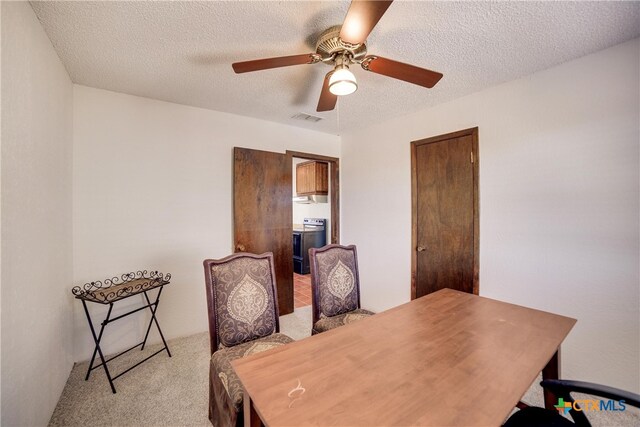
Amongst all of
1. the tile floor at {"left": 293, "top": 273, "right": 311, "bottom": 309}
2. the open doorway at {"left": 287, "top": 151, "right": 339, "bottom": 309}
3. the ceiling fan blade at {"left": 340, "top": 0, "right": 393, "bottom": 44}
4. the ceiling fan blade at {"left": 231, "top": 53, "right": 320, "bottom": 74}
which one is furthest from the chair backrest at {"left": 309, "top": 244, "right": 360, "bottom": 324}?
the open doorway at {"left": 287, "top": 151, "right": 339, "bottom": 309}

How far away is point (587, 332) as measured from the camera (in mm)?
1954

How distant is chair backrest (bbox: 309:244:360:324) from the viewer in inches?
80.8

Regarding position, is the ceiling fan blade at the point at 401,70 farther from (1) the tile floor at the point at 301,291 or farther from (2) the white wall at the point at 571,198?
(1) the tile floor at the point at 301,291

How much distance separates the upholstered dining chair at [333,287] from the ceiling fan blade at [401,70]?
131 centimetres

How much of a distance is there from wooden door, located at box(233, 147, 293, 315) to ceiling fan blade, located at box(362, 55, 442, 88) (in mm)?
1892

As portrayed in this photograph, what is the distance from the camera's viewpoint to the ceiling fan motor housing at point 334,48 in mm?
1558

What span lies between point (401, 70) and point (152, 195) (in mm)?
2498

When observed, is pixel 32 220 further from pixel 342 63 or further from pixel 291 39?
pixel 342 63

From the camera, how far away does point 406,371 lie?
1026mm

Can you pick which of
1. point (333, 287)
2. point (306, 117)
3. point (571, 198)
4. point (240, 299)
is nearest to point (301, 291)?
point (333, 287)

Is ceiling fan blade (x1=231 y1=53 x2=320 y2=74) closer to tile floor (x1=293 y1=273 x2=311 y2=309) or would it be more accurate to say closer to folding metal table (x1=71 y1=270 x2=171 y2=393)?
folding metal table (x1=71 y1=270 x2=171 y2=393)

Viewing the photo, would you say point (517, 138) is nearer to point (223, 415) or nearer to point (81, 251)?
point (223, 415)

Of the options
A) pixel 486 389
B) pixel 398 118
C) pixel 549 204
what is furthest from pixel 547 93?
pixel 486 389

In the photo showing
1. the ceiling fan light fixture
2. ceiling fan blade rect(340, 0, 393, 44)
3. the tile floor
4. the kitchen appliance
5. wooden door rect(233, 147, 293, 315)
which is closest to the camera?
ceiling fan blade rect(340, 0, 393, 44)
